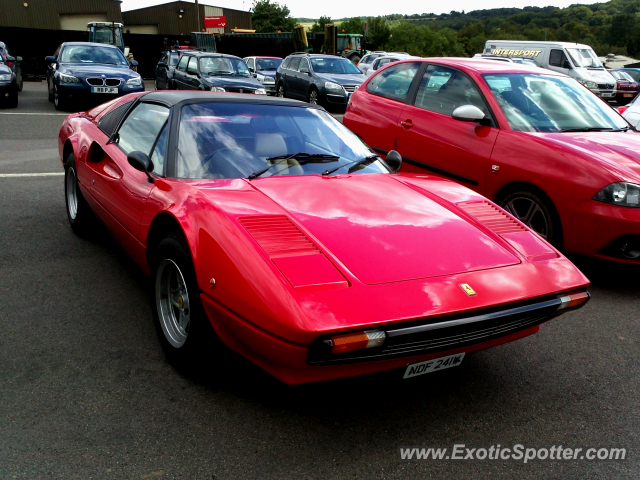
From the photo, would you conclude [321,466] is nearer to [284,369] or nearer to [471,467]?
[284,369]

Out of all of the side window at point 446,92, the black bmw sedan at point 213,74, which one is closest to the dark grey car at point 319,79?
the black bmw sedan at point 213,74

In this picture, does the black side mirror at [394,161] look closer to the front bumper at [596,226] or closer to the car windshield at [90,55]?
the front bumper at [596,226]

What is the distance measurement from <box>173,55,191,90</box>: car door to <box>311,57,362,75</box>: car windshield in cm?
349

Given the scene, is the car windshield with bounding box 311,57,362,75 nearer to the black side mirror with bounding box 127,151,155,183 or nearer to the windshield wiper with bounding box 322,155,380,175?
the windshield wiper with bounding box 322,155,380,175

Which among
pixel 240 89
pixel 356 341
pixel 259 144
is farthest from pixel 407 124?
pixel 240 89

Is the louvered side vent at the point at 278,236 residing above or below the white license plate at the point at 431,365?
above

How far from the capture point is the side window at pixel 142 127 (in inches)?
147

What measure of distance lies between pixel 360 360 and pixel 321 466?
0.44 metres

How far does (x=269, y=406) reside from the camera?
107 inches

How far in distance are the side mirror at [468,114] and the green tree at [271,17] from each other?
7303 centimetres

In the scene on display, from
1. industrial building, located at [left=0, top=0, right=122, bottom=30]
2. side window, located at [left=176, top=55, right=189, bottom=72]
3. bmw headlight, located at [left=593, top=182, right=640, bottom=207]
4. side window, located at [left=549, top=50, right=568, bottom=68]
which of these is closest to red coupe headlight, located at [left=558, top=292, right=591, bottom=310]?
bmw headlight, located at [left=593, top=182, right=640, bottom=207]

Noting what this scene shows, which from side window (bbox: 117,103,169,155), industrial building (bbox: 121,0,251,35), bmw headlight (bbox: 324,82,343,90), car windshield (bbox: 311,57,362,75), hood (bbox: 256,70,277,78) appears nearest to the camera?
side window (bbox: 117,103,169,155)

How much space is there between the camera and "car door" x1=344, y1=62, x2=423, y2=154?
6.17 meters

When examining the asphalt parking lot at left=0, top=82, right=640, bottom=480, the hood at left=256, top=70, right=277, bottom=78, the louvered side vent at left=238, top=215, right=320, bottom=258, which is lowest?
the asphalt parking lot at left=0, top=82, right=640, bottom=480
